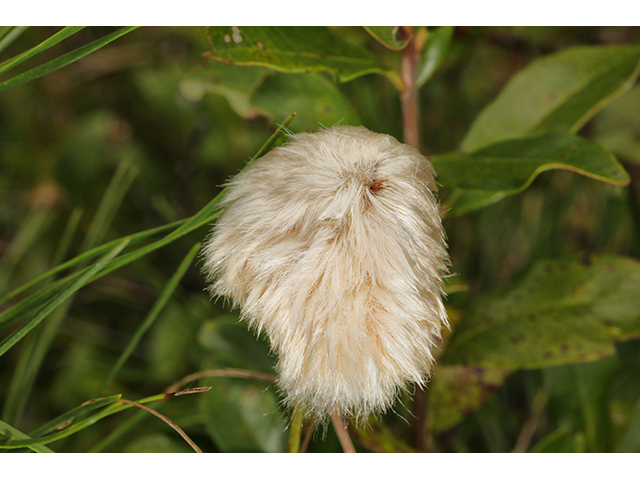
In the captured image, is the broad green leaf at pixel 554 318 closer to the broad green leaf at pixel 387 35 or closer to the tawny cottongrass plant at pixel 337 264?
the tawny cottongrass plant at pixel 337 264

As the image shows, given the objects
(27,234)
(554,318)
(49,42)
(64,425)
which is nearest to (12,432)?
(64,425)

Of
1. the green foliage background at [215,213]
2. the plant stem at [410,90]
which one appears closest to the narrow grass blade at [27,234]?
the green foliage background at [215,213]

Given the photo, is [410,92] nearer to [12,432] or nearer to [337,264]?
[337,264]

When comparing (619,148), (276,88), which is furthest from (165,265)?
(619,148)

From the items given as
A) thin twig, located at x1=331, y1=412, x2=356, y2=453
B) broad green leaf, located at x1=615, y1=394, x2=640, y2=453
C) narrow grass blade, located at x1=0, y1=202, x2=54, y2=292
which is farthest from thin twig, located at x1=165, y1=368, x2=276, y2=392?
narrow grass blade, located at x1=0, y1=202, x2=54, y2=292

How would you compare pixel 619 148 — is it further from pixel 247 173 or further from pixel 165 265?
pixel 165 265
